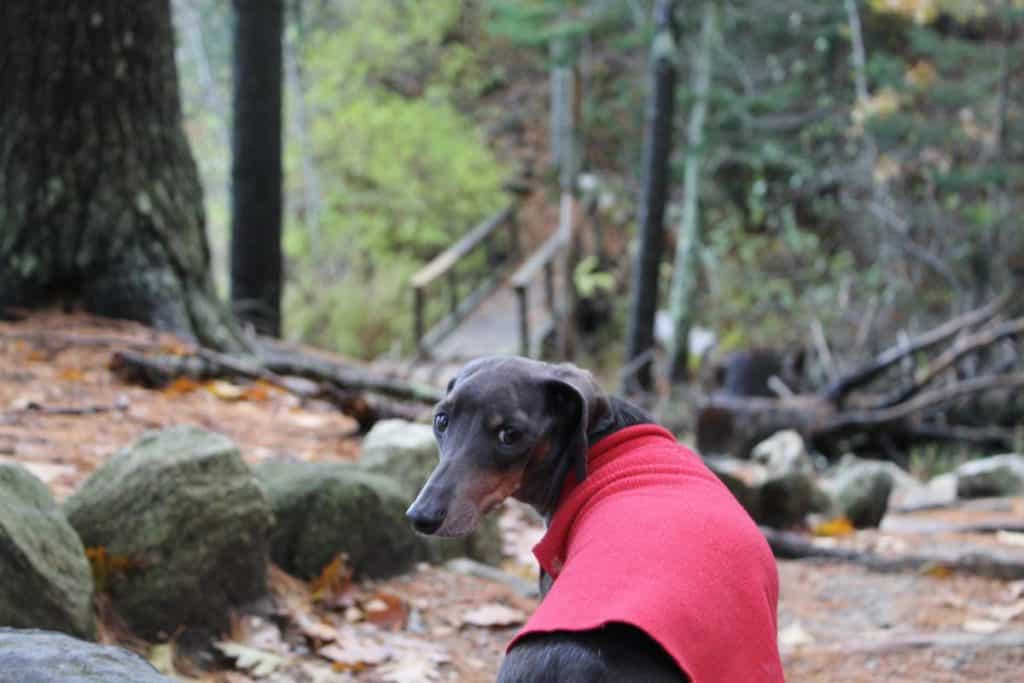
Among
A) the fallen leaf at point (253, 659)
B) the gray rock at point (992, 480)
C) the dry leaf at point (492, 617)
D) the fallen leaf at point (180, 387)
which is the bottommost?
the gray rock at point (992, 480)

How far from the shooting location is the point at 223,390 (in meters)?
5.54

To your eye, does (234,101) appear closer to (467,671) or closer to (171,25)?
(171,25)

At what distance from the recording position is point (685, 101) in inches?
556

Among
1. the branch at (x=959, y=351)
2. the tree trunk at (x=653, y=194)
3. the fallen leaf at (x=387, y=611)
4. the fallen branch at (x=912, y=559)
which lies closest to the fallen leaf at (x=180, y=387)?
the fallen leaf at (x=387, y=611)

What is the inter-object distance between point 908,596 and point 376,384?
3.11 m

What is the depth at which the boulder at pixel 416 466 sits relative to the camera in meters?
4.35

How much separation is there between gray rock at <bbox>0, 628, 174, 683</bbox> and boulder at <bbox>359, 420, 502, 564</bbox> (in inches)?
82.6

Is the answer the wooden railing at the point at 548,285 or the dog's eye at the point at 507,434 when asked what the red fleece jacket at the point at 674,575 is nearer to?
the dog's eye at the point at 507,434

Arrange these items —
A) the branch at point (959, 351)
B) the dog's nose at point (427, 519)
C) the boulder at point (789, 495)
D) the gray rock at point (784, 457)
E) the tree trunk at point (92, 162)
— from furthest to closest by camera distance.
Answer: the branch at point (959, 351)
the gray rock at point (784, 457)
the boulder at point (789, 495)
the tree trunk at point (92, 162)
the dog's nose at point (427, 519)

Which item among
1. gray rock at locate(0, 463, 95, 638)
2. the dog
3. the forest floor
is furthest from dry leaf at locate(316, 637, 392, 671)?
the dog

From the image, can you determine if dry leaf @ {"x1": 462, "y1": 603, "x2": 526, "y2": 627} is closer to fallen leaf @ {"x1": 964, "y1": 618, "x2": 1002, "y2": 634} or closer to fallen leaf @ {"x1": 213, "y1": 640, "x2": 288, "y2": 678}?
fallen leaf @ {"x1": 213, "y1": 640, "x2": 288, "y2": 678}

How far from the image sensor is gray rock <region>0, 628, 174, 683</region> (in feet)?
6.16

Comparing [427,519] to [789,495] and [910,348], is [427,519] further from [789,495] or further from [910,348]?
[910,348]

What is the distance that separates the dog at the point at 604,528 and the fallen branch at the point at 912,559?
2.36 metres
